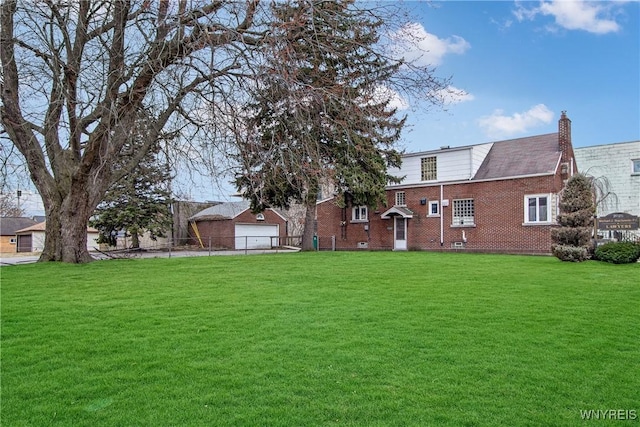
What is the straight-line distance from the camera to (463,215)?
916 inches

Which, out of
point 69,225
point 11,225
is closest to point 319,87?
point 69,225

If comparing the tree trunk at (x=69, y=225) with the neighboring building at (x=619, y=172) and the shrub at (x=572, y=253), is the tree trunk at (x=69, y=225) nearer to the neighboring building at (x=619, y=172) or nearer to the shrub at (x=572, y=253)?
the shrub at (x=572, y=253)

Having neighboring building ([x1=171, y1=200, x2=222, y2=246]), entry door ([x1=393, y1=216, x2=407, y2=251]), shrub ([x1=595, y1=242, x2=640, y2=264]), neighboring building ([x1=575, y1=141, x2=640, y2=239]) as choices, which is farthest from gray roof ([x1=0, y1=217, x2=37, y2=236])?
neighboring building ([x1=575, y1=141, x2=640, y2=239])

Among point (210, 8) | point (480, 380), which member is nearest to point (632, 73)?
point (210, 8)

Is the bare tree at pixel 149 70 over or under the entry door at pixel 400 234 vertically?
over

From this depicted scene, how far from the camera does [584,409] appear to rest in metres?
3.30

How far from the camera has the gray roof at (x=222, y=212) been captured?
113 feet

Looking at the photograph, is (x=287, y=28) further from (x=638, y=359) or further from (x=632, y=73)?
(x=632, y=73)

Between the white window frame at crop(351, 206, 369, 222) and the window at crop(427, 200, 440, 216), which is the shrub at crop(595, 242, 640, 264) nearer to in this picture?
the window at crop(427, 200, 440, 216)

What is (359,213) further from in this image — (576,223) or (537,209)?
(576,223)

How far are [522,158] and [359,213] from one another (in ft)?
31.9

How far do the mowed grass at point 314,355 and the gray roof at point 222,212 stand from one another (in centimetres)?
2620

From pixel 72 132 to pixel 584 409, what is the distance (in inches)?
440

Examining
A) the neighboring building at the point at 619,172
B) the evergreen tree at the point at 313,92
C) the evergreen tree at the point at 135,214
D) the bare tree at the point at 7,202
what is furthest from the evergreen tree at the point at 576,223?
the evergreen tree at the point at 135,214
